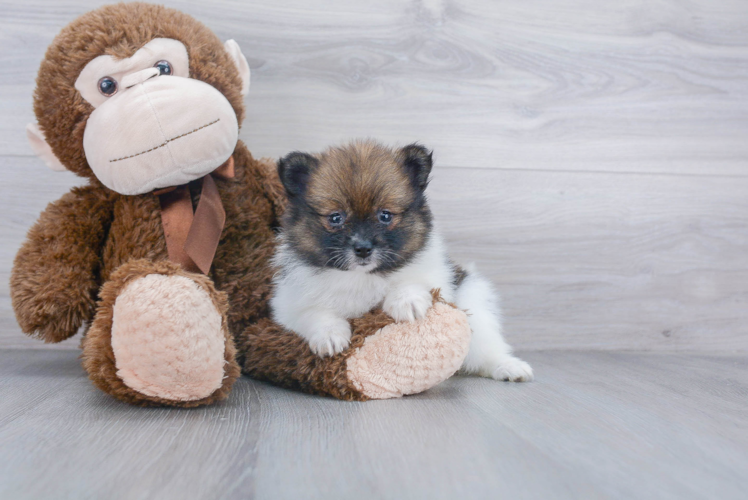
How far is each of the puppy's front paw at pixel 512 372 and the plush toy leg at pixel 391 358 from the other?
1.08 feet

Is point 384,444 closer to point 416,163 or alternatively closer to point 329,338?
point 329,338

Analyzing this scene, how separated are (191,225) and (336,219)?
41cm

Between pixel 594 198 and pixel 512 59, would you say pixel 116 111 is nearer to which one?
pixel 512 59

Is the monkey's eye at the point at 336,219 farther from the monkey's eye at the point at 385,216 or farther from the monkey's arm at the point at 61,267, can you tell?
the monkey's arm at the point at 61,267

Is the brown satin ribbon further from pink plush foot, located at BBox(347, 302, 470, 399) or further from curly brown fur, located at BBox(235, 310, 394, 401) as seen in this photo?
pink plush foot, located at BBox(347, 302, 470, 399)

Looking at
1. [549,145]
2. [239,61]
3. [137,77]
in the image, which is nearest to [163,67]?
[137,77]

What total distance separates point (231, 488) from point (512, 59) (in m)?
1.85

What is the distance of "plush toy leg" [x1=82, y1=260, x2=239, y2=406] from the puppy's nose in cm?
34

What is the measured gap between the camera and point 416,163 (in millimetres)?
1529

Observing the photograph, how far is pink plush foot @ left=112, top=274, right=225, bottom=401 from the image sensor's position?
121 cm

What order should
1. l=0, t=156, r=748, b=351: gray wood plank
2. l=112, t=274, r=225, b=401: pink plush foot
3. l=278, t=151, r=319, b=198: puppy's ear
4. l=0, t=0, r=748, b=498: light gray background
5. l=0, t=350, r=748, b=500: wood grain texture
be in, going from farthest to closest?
l=0, t=156, r=748, b=351: gray wood plank
l=0, t=0, r=748, b=498: light gray background
l=278, t=151, r=319, b=198: puppy's ear
l=112, t=274, r=225, b=401: pink plush foot
l=0, t=350, r=748, b=500: wood grain texture

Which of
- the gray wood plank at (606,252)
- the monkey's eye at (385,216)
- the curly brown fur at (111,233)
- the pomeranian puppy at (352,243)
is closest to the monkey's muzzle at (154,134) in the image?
the curly brown fur at (111,233)

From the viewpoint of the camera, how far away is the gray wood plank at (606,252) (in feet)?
7.26

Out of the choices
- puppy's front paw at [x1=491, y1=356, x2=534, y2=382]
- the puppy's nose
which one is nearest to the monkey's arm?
the puppy's nose
